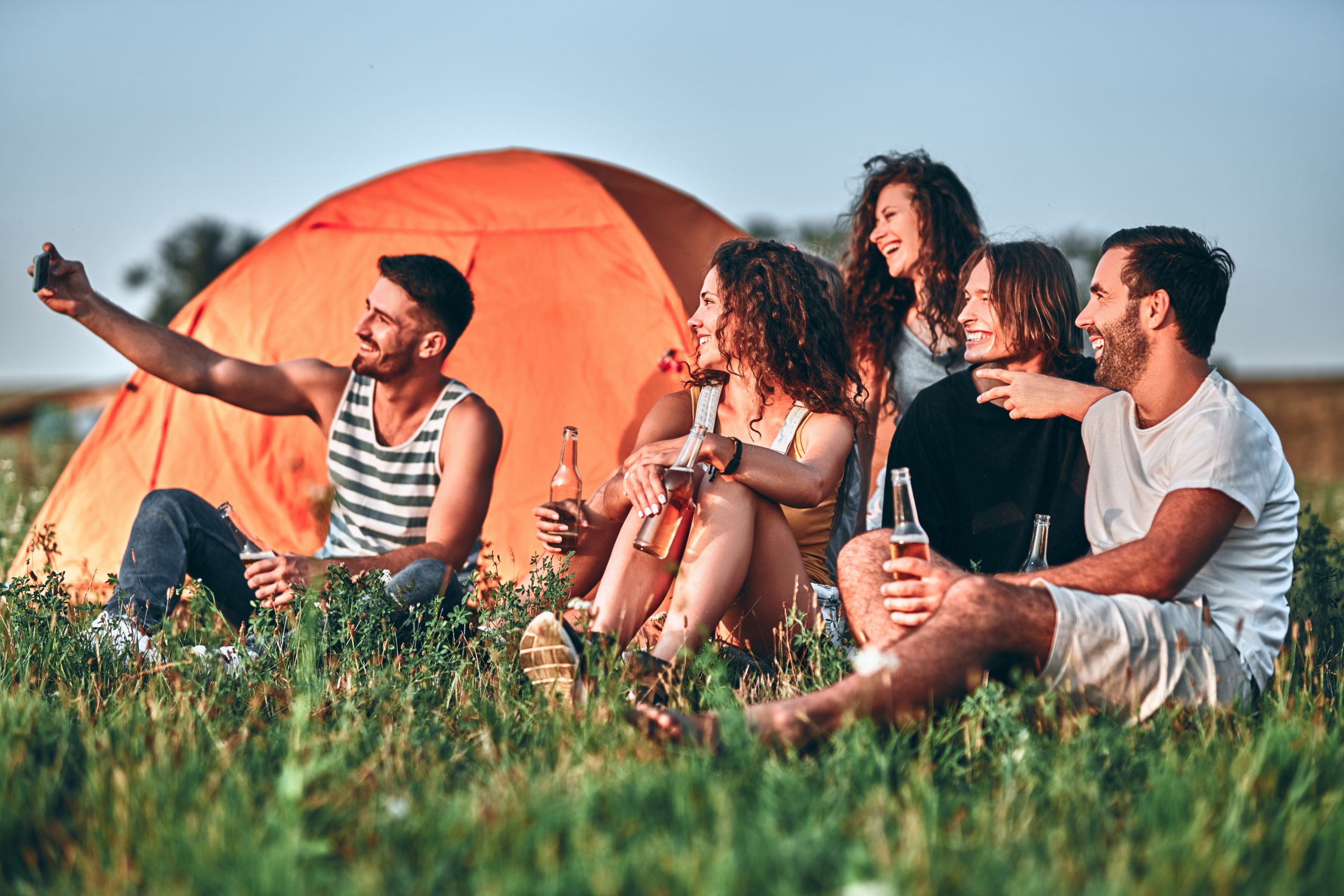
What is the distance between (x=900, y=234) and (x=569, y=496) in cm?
200

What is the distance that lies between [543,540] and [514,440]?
1.95 meters

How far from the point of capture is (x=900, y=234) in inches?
190

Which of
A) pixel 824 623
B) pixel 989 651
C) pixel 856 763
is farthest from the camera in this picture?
pixel 824 623

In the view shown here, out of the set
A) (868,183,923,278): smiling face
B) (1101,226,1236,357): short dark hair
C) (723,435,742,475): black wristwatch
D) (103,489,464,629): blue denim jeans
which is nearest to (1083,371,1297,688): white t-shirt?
(1101,226,1236,357): short dark hair

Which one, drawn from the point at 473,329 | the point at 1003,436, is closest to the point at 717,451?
the point at 1003,436

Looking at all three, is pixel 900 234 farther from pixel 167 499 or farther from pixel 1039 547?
pixel 167 499

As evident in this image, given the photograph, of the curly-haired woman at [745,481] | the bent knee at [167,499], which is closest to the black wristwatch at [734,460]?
the curly-haired woman at [745,481]

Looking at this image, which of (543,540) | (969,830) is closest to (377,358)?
(543,540)

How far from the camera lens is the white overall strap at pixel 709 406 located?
3.71m

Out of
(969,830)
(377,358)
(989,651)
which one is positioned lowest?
(969,830)

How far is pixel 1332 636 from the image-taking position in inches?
147

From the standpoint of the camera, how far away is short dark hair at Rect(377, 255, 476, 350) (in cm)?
436

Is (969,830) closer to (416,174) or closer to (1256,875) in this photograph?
(1256,875)

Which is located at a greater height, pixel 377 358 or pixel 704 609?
pixel 377 358
